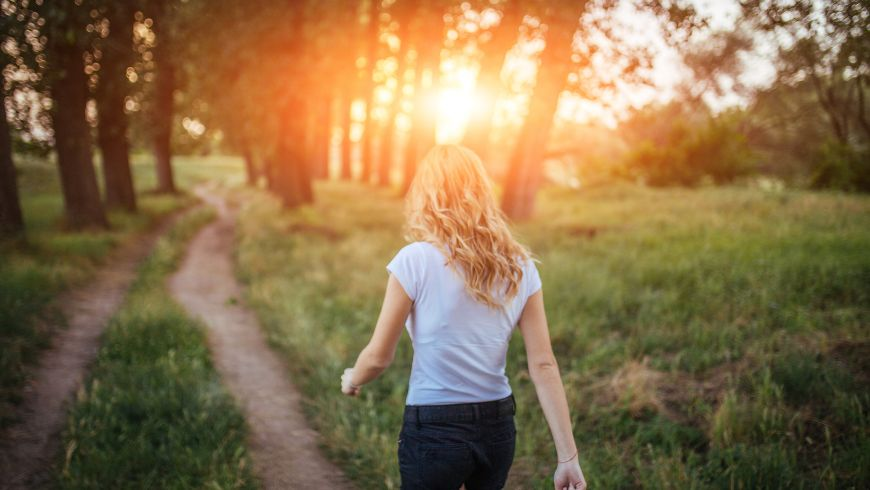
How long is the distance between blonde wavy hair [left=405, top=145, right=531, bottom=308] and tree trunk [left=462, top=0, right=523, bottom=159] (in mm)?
10785

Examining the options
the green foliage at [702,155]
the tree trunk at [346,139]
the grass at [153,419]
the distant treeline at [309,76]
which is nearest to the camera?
the grass at [153,419]

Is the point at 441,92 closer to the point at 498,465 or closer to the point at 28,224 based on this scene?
the point at 28,224

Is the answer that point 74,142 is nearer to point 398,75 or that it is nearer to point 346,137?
point 398,75

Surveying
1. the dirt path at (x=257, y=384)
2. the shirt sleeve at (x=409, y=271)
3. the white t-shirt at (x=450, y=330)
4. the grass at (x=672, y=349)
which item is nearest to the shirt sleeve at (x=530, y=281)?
the white t-shirt at (x=450, y=330)

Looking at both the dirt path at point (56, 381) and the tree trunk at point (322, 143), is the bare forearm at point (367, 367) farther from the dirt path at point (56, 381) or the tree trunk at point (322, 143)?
the tree trunk at point (322, 143)

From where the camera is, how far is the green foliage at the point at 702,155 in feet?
63.8

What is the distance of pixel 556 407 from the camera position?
85.0 inches

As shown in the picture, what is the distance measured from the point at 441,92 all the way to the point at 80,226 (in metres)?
13.0

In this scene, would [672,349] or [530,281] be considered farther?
[672,349]

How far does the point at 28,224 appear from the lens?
12.3 metres

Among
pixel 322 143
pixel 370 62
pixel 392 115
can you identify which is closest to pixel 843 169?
pixel 370 62

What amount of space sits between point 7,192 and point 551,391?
11195 millimetres

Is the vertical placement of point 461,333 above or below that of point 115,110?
below

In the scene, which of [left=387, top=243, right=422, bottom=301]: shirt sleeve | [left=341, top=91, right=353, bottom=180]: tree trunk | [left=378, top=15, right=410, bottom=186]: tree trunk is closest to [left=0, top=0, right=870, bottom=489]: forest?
[left=387, top=243, right=422, bottom=301]: shirt sleeve
